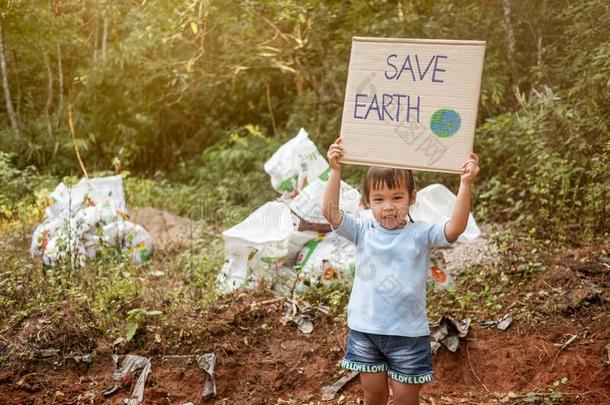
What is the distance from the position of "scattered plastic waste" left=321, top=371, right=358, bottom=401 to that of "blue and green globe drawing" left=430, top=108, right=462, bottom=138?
1283 mm

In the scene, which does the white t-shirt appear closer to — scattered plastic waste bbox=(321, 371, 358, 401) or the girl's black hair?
the girl's black hair

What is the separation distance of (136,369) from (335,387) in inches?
34.0

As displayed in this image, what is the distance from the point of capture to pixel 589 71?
15.8 ft

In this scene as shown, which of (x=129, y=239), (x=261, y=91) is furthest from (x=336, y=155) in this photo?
(x=261, y=91)

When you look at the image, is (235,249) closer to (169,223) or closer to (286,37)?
(169,223)

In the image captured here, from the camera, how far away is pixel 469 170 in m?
2.12

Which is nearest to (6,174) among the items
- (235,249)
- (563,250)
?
(235,249)

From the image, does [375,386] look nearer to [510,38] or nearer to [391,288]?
[391,288]

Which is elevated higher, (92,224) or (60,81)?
(60,81)

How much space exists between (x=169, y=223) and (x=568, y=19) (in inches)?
149

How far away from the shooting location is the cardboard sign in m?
2.20

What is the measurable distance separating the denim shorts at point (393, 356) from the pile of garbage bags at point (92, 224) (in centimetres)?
237

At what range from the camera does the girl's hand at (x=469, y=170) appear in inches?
82.7

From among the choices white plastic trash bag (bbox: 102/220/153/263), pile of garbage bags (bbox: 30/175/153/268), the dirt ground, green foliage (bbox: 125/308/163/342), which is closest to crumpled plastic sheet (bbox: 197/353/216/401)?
the dirt ground
